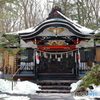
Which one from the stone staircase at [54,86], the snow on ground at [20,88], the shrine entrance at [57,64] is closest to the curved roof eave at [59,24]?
the shrine entrance at [57,64]

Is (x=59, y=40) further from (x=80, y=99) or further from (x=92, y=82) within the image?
(x=92, y=82)

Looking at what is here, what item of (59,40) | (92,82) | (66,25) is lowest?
(92,82)

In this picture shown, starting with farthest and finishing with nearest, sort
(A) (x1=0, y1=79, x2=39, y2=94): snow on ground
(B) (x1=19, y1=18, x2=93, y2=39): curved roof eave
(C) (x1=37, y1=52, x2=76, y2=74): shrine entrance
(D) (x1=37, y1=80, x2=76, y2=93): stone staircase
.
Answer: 1. (C) (x1=37, y1=52, x2=76, y2=74): shrine entrance
2. (B) (x1=19, y1=18, x2=93, y2=39): curved roof eave
3. (D) (x1=37, y1=80, x2=76, y2=93): stone staircase
4. (A) (x1=0, y1=79, x2=39, y2=94): snow on ground

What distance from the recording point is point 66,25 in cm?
994

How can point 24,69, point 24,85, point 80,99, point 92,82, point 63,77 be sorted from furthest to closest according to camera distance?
1. point 24,69
2. point 63,77
3. point 24,85
4. point 80,99
5. point 92,82

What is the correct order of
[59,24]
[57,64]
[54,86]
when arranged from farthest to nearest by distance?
1. [57,64]
2. [59,24]
3. [54,86]

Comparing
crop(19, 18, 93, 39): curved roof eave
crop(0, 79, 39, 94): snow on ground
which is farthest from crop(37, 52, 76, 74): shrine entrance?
crop(0, 79, 39, 94): snow on ground

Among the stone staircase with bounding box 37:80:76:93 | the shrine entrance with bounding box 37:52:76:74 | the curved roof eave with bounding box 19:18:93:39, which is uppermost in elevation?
the curved roof eave with bounding box 19:18:93:39

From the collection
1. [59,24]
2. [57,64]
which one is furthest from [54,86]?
[59,24]

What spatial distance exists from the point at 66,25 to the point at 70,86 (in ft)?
14.3

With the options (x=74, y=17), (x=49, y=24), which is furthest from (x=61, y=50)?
(x=74, y=17)

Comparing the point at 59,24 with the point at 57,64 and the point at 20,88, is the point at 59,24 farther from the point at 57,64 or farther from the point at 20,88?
the point at 20,88

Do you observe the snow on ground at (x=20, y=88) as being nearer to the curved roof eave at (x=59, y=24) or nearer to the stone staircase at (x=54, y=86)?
the stone staircase at (x=54, y=86)

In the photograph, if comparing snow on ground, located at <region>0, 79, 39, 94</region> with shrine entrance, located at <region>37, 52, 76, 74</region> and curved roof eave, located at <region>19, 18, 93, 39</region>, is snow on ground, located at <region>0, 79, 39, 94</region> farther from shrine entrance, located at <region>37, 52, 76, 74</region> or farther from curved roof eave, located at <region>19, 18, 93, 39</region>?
curved roof eave, located at <region>19, 18, 93, 39</region>
